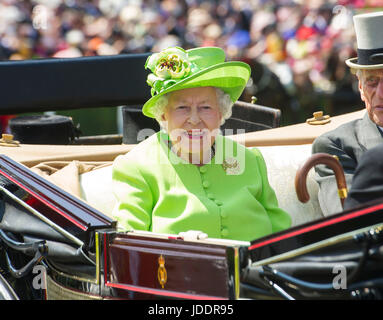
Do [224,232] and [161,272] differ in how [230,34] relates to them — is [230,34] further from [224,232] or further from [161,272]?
[161,272]

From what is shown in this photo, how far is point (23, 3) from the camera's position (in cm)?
887

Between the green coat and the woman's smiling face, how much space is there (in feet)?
0.25

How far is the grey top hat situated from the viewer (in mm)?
2977

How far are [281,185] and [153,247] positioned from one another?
97cm

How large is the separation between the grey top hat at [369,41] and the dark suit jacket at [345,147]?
21 centimetres

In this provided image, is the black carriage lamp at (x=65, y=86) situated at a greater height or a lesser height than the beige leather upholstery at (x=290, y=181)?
greater

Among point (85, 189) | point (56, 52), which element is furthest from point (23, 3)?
point (85, 189)

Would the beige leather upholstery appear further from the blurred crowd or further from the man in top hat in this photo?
the blurred crowd

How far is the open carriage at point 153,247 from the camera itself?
216 cm

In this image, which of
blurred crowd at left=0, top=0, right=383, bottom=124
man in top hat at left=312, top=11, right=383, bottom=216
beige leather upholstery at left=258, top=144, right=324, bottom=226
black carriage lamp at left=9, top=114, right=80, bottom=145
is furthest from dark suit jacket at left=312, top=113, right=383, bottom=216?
blurred crowd at left=0, top=0, right=383, bottom=124

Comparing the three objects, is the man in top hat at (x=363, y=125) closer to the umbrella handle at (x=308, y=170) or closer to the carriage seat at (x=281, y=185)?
the carriage seat at (x=281, y=185)

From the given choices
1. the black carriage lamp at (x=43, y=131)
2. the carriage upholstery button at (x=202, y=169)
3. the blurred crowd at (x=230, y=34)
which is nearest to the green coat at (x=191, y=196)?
the carriage upholstery button at (x=202, y=169)

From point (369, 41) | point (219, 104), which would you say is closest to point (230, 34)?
point (369, 41)

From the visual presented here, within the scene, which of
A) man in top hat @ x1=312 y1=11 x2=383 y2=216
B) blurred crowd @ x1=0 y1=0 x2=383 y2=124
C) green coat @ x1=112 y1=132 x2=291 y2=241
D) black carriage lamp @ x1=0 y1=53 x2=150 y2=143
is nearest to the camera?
green coat @ x1=112 y1=132 x2=291 y2=241
